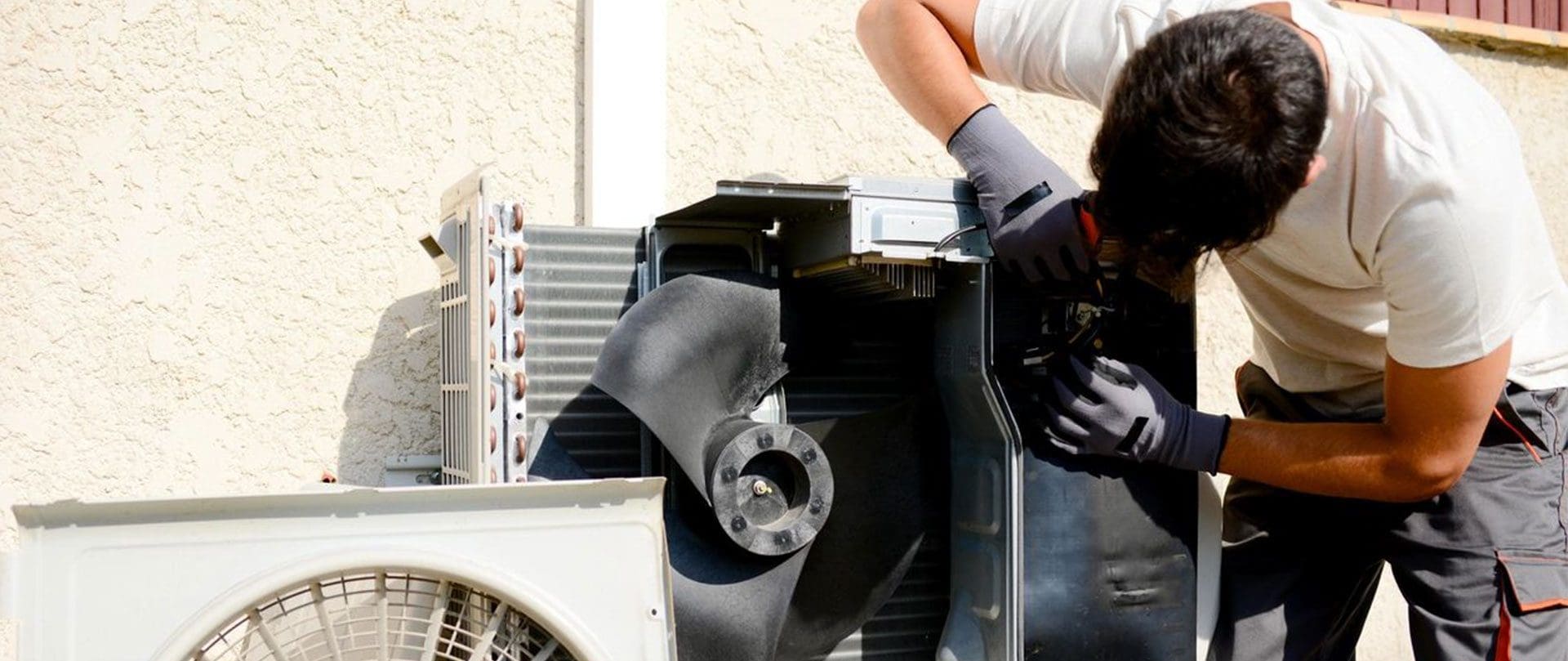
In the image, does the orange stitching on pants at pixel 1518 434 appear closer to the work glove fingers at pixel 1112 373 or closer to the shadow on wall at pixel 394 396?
the work glove fingers at pixel 1112 373

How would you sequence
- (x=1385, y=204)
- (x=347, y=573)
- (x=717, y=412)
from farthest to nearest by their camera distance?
(x=717, y=412), (x=1385, y=204), (x=347, y=573)

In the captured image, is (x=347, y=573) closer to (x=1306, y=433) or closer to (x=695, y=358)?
(x=695, y=358)

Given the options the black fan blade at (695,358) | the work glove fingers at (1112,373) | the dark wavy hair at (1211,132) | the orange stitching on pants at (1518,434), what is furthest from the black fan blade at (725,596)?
the orange stitching on pants at (1518,434)

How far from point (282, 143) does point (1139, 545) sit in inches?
62.7

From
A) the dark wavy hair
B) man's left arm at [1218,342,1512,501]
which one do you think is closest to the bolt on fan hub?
the dark wavy hair

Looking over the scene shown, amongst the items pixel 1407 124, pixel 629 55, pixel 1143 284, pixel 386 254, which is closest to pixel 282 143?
pixel 386 254

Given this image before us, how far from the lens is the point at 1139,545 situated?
5.98 ft

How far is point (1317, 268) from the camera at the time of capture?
1.79 meters

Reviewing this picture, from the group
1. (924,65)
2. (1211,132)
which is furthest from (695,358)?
(1211,132)

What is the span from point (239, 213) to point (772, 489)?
119 cm

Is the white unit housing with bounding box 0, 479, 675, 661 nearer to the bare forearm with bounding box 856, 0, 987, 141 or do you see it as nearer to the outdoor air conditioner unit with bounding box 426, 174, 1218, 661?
the outdoor air conditioner unit with bounding box 426, 174, 1218, 661

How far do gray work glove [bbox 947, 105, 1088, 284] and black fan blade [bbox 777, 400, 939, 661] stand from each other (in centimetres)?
32

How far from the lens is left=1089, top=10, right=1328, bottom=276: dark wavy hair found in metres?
1.48

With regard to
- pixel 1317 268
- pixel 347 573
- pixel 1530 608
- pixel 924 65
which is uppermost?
pixel 924 65
